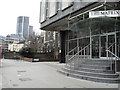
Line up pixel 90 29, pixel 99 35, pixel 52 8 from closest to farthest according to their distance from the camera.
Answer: pixel 90 29, pixel 99 35, pixel 52 8

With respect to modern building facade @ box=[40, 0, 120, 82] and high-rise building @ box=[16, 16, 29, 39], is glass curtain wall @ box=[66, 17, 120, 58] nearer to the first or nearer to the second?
modern building facade @ box=[40, 0, 120, 82]

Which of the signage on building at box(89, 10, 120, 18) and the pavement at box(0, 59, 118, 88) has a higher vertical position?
the signage on building at box(89, 10, 120, 18)

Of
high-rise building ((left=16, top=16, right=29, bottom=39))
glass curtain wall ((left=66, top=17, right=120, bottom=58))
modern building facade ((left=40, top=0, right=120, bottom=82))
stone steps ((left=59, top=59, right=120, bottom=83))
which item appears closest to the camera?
stone steps ((left=59, top=59, right=120, bottom=83))

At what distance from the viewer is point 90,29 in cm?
1403

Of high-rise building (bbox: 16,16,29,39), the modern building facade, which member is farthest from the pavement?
high-rise building (bbox: 16,16,29,39)

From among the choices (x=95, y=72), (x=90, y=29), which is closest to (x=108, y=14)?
(x=90, y=29)

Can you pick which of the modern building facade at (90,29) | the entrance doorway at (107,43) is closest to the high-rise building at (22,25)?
the modern building facade at (90,29)

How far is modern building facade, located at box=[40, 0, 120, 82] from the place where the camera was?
1165 centimetres

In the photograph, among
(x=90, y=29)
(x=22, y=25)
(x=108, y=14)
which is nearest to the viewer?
(x=108, y=14)

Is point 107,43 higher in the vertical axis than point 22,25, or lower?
lower

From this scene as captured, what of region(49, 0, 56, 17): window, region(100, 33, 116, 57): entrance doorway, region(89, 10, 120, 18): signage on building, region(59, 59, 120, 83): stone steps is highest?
region(49, 0, 56, 17): window

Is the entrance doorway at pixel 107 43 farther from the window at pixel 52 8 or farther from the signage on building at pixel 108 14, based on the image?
the window at pixel 52 8

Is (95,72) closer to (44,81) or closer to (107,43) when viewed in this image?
(44,81)

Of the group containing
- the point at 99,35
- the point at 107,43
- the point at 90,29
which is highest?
the point at 90,29
